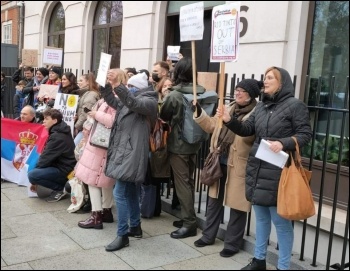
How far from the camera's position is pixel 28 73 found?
29.5ft

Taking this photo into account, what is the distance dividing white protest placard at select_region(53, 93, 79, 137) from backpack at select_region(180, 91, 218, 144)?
242cm

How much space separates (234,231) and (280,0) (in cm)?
337

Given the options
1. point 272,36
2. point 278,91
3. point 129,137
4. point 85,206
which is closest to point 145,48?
point 272,36

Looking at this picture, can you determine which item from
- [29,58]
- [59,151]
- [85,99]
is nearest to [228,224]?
[59,151]

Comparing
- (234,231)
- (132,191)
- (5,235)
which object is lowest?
(5,235)

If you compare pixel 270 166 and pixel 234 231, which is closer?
pixel 270 166

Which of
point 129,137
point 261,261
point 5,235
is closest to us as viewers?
point 261,261

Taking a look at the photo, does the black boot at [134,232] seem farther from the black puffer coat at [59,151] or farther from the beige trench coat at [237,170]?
the black puffer coat at [59,151]

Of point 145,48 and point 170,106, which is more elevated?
point 145,48

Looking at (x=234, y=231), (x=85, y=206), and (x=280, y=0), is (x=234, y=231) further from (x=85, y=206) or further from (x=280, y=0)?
(x=280, y=0)

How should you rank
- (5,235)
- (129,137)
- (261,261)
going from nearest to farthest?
(261,261), (129,137), (5,235)

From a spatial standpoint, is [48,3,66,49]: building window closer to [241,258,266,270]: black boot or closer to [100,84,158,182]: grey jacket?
[100,84,158,182]: grey jacket

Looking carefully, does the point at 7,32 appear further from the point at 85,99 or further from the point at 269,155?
the point at 269,155

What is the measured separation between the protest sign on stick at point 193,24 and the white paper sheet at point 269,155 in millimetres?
978
